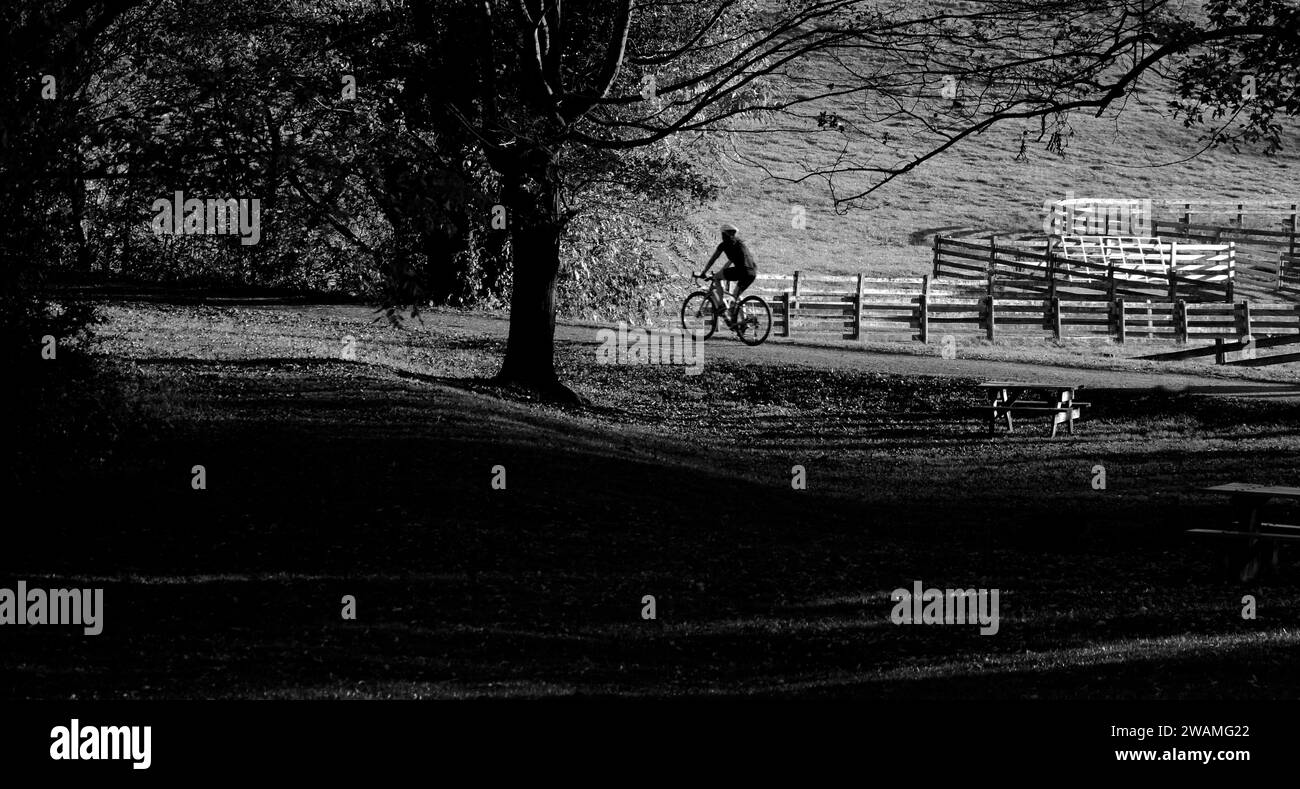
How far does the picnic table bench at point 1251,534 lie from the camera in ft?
41.4

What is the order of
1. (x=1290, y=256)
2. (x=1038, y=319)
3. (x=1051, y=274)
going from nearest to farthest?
(x=1038, y=319) → (x=1051, y=274) → (x=1290, y=256)

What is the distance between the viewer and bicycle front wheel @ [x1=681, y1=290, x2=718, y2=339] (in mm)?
27172

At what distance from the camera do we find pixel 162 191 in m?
14.4

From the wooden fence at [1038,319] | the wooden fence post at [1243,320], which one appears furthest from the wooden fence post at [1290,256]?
the wooden fence post at [1243,320]

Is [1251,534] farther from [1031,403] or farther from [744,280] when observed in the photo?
[744,280]

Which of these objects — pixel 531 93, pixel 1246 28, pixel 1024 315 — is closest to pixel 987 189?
pixel 1024 315

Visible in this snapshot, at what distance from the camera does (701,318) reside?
29.1 metres

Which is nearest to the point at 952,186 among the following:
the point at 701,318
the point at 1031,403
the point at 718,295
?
the point at 701,318

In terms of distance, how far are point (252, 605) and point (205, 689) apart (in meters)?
2.41

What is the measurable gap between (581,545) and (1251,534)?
237 inches

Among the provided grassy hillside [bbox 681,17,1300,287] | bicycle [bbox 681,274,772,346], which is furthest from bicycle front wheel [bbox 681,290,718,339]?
grassy hillside [bbox 681,17,1300,287]

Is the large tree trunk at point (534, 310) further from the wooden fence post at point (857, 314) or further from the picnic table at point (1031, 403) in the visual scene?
the wooden fence post at point (857, 314)

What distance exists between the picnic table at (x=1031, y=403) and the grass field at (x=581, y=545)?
485mm
